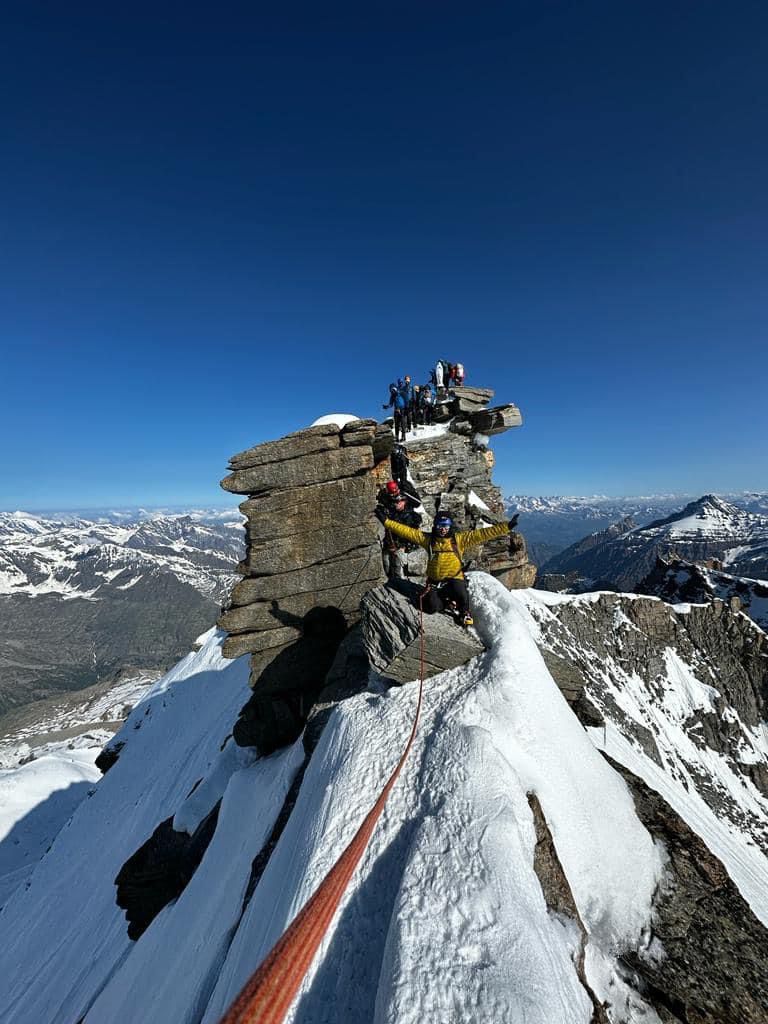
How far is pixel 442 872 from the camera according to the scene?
5180 millimetres

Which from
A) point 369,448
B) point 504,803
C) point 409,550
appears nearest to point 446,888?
point 504,803

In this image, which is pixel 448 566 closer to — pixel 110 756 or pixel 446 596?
pixel 446 596

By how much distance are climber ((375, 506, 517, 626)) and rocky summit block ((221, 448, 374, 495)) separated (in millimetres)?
5433

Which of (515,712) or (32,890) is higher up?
(515,712)

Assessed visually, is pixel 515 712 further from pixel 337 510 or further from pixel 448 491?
pixel 448 491

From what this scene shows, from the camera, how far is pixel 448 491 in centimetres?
2709

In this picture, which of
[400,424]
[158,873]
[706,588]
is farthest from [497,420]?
[706,588]

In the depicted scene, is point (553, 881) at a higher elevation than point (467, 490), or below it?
below

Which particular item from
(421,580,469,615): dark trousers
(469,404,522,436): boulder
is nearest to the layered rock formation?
(421,580,469,615): dark trousers

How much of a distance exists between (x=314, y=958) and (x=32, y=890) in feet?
160

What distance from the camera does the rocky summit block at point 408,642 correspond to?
9.05 m

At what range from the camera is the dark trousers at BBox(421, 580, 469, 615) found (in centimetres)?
1049

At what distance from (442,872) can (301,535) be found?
12.1m

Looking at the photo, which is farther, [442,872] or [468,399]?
[468,399]
